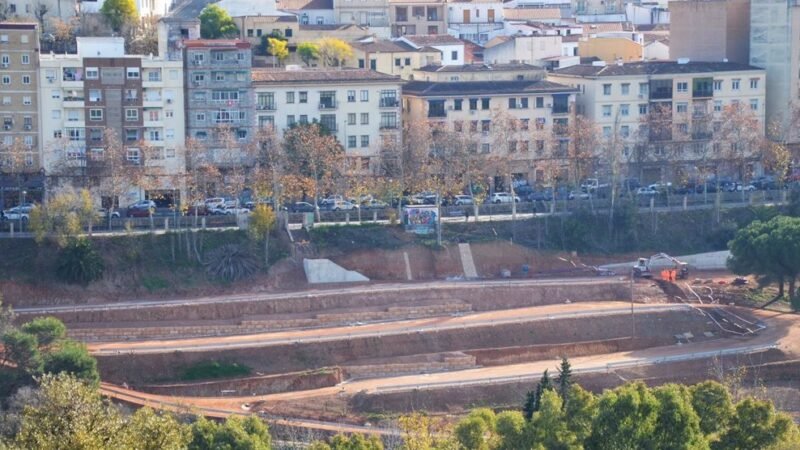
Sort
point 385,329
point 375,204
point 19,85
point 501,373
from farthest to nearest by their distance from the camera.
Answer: point 375,204 → point 19,85 → point 385,329 → point 501,373

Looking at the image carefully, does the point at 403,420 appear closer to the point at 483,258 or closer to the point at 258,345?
the point at 258,345

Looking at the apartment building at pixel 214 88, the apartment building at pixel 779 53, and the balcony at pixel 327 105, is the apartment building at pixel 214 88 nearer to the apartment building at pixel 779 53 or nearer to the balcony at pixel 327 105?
the balcony at pixel 327 105

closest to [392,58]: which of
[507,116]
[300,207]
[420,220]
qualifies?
[507,116]

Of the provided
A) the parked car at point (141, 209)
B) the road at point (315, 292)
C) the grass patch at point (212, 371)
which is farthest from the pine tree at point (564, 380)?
the parked car at point (141, 209)

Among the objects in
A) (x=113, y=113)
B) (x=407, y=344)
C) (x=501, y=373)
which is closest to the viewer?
(x=501, y=373)

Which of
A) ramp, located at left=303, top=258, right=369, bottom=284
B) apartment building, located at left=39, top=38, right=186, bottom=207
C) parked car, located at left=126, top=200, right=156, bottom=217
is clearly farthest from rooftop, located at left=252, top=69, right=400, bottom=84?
ramp, located at left=303, top=258, right=369, bottom=284

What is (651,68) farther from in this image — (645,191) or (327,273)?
(327,273)
